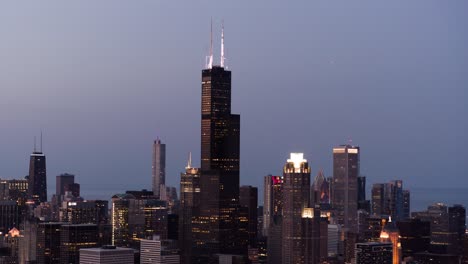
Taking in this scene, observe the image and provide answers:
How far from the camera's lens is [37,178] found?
8844 centimetres

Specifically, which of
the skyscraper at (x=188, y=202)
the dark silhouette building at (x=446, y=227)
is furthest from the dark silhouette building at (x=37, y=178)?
the dark silhouette building at (x=446, y=227)

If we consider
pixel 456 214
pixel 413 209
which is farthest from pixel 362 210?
pixel 456 214

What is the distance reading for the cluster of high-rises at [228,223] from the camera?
59.2 m

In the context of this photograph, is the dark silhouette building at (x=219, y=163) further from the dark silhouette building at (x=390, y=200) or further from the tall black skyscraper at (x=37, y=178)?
the tall black skyscraper at (x=37, y=178)

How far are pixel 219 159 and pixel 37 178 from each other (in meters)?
25.3

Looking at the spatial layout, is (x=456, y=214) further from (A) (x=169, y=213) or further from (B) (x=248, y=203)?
(A) (x=169, y=213)

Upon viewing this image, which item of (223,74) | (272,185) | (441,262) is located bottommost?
(441,262)

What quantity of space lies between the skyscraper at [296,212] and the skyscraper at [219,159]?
4639 millimetres

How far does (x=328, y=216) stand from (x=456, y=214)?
27.4 ft

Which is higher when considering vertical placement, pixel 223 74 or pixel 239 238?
pixel 223 74

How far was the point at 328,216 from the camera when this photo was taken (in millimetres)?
71438

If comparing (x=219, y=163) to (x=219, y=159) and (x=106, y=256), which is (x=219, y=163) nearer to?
(x=219, y=159)

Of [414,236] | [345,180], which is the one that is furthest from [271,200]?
[345,180]

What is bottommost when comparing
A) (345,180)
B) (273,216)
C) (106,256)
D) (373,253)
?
(106,256)
